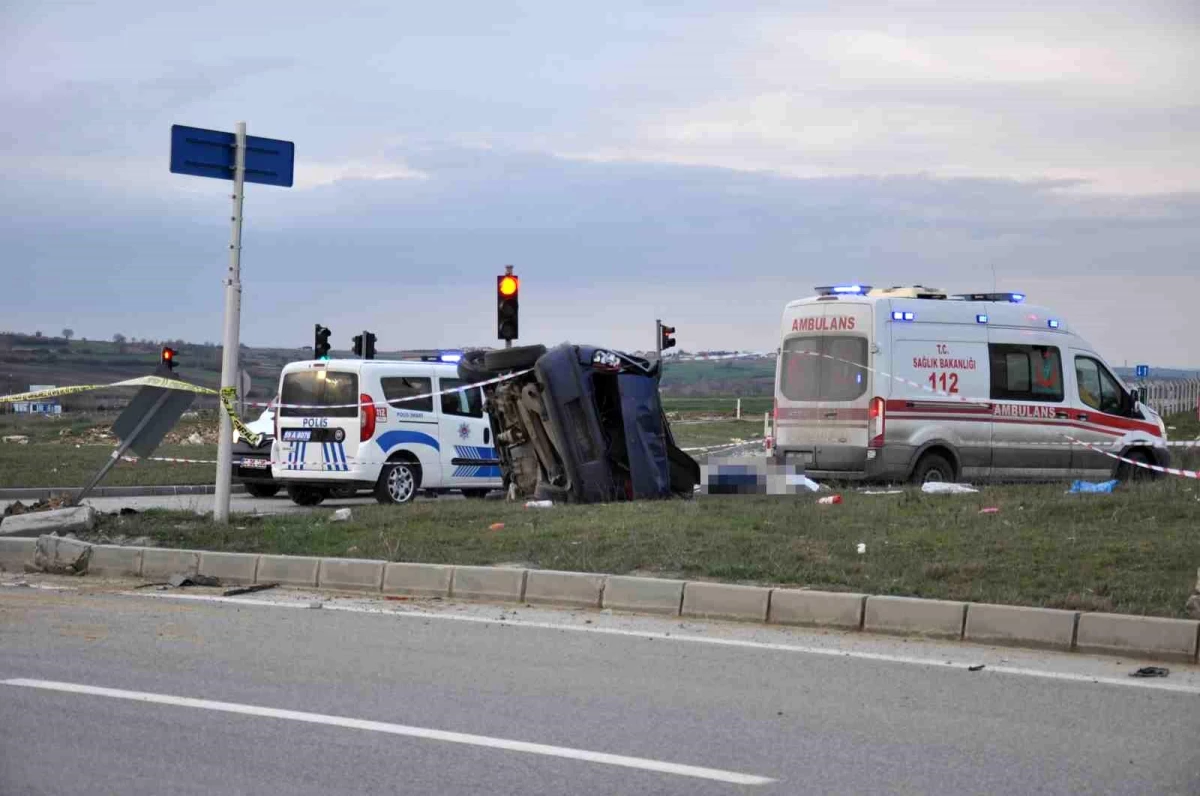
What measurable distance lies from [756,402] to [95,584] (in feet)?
211

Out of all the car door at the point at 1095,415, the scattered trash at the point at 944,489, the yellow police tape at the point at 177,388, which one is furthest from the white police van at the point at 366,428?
the car door at the point at 1095,415

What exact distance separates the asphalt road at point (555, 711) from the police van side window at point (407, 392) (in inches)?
359

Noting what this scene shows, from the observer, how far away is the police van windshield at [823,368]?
1759 centimetres

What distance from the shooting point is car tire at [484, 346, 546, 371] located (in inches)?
598

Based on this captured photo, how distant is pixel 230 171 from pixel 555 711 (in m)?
8.43

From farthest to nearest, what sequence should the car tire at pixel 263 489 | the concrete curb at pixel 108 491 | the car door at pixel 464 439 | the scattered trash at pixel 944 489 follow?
the car tire at pixel 263 489, the concrete curb at pixel 108 491, the car door at pixel 464 439, the scattered trash at pixel 944 489

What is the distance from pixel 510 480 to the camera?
52.6 ft

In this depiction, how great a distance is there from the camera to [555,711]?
681 centimetres

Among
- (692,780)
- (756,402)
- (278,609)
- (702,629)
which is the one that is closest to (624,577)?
(702,629)

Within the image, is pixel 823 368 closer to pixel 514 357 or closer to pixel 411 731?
pixel 514 357

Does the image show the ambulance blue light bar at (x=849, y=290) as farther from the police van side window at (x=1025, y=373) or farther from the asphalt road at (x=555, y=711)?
the asphalt road at (x=555, y=711)

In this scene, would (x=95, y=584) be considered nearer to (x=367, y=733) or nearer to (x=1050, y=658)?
(x=367, y=733)

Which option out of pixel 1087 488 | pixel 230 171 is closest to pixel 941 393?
pixel 1087 488

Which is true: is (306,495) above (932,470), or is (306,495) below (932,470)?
below
